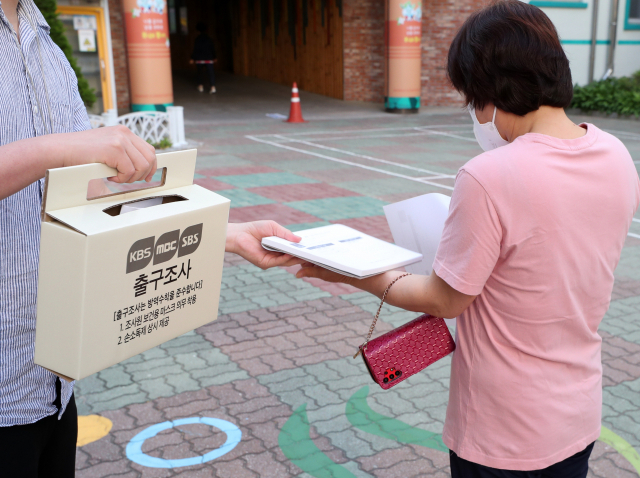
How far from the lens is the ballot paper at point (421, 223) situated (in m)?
2.01

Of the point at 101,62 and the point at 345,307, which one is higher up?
the point at 101,62

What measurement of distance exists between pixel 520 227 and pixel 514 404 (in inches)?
18.1

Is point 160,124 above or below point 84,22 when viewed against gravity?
below

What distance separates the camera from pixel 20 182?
1.37 meters

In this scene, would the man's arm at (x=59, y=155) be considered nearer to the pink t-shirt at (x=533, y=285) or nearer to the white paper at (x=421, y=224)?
the pink t-shirt at (x=533, y=285)

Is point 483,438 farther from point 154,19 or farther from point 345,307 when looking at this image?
point 154,19

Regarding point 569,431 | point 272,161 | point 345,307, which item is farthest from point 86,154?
point 272,161

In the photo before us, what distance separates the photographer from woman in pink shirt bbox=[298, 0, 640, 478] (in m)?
1.61

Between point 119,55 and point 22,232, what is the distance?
20016 mm

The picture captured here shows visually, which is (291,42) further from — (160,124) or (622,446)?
(622,446)

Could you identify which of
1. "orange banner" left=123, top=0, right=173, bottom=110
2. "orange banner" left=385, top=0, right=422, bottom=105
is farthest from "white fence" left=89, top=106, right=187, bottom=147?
"orange banner" left=385, top=0, right=422, bottom=105

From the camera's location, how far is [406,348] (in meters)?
1.94

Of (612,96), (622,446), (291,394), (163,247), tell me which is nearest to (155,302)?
(163,247)

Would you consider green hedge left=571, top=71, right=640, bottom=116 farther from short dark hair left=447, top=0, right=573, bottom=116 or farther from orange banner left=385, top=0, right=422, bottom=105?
short dark hair left=447, top=0, right=573, bottom=116
